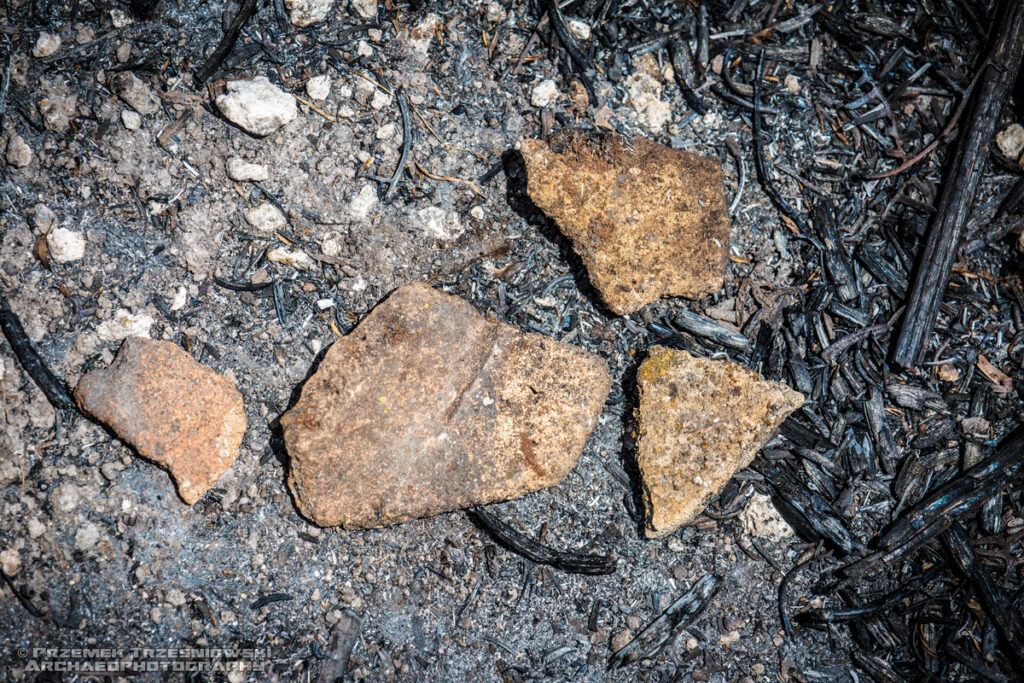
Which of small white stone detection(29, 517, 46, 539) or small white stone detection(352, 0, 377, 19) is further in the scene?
small white stone detection(352, 0, 377, 19)

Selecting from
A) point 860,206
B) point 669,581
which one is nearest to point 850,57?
point 860,206

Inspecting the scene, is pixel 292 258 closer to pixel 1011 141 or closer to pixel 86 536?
pixel 86 536

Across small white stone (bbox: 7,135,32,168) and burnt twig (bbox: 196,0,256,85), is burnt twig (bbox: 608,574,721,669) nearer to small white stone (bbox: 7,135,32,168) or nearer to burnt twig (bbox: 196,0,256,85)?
burnt twig (bbox: 196,0,256,85)

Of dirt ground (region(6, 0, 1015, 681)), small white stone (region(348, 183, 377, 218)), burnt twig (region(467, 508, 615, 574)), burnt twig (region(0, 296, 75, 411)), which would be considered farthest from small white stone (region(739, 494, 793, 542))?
burnt twig (region(0, 296, 75, 411))

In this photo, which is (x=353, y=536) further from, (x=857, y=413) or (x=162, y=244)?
(x=857, y=413)

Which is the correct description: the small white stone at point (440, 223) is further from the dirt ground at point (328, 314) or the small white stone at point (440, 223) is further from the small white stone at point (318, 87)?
the small white stone at point (318, 87)

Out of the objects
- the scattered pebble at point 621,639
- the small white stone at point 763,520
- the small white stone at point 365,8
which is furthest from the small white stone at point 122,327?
the small white stone at point 763,520

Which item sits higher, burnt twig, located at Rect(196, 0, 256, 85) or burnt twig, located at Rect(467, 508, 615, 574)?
burnt twig, located at Rect(196, 0, 256, 85)
